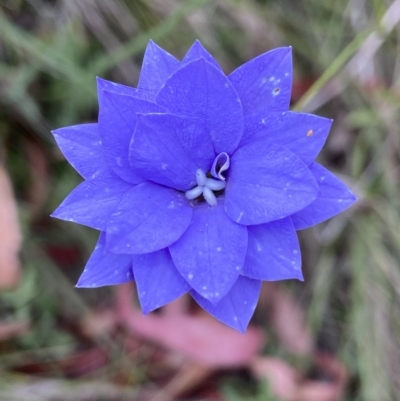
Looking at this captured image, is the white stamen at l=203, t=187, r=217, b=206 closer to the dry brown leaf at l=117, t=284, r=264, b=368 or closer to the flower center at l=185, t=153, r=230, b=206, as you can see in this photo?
the flower center at l=185, t=153, r=230, b=206

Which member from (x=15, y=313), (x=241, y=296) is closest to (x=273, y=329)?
(x=15, y=313)

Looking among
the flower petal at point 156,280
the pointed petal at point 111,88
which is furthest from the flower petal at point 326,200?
the pointed petal at point 111,88

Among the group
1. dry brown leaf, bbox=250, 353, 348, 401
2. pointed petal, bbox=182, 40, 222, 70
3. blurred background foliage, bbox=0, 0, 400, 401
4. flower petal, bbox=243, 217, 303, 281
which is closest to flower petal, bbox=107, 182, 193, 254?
flower petal, bbox=243, 217, 303, 281

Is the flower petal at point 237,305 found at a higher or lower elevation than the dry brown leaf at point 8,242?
higher

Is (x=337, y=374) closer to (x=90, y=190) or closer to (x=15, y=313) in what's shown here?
(x=15, y=313)

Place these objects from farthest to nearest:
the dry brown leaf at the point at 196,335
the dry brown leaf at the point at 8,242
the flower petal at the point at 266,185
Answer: the dry brown leaf at the point at 196,335
the dry brown leaf at the point at 8,242
the flower petal at the point at 266,185

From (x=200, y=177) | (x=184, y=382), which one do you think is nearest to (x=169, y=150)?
(x=200, y=177)

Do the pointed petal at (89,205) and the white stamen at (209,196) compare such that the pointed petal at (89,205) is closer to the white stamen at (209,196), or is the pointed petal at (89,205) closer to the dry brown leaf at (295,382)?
the white stamen at (209,196)

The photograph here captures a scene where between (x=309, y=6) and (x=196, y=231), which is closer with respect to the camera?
(x=196, y=231)
